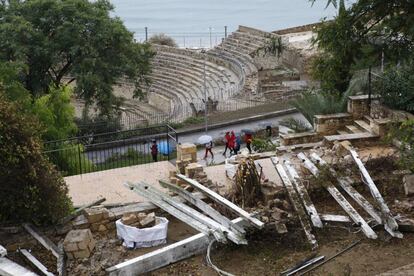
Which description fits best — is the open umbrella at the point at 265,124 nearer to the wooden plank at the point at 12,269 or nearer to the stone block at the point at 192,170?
the stone block at the point at 192,170

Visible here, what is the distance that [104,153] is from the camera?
870 inches

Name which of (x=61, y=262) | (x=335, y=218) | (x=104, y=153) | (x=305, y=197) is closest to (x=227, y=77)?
(x=104, y=153)

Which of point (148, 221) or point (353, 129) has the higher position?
point (353, 129)

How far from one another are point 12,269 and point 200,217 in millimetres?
2747

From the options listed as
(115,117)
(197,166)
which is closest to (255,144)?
(197,166)

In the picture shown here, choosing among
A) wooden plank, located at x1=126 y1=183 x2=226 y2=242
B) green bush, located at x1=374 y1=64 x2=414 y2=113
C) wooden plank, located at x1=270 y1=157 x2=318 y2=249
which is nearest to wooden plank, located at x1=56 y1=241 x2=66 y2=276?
wooden plank, located at x1=126 y1=183 x2=226 y2=242

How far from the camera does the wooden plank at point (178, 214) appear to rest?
8354mm

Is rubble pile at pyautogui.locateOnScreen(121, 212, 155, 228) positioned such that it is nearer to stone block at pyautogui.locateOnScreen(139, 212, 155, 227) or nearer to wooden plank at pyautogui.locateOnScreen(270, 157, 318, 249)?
stone block at pyautogui.locateOnScreen(139, 212, 155, 227)

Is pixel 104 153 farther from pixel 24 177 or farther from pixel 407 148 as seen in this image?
pixel 24 177

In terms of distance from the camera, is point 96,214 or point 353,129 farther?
point 353,129

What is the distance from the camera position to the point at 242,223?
339 inches

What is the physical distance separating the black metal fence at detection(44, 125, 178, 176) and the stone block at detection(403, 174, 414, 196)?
26.4ft

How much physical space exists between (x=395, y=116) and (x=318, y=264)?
6.93 m

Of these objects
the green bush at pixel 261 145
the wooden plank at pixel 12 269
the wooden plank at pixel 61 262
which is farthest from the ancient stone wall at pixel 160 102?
the wooden plank at pixel 12 269
